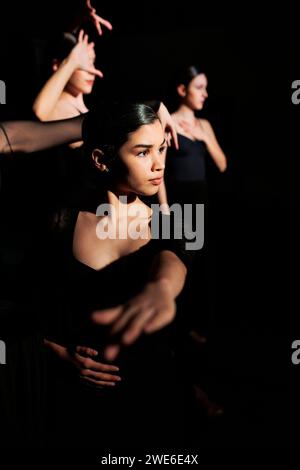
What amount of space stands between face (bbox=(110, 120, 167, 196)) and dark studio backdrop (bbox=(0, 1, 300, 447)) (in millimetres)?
758

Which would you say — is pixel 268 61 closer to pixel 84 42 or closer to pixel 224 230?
pixel 224 230

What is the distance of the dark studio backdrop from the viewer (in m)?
2.14

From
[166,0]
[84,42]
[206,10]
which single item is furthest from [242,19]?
[84,42]

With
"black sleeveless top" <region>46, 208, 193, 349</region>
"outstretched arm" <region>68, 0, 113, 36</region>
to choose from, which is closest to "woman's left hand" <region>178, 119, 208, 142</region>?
"outstretched arm" <region>68, 0, 113, 36</region>

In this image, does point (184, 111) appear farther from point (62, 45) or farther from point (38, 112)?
point (38, 112)

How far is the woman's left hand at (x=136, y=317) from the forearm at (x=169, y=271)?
68mm

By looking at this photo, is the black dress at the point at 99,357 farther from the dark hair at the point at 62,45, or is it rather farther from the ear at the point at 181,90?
the ear at the point at 181,90

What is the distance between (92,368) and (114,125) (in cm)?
63

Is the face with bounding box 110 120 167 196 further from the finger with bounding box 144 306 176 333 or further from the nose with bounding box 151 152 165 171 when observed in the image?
the finger with bounding box 144 306 176 333

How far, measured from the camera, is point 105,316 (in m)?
0.77

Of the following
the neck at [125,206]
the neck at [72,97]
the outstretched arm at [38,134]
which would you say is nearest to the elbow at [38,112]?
the neck at [72,97]

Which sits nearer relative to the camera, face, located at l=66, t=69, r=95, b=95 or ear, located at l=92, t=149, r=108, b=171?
ear, located at l=92, t=149, r=108, b=171

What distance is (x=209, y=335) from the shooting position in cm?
258

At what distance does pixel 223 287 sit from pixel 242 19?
1935 mm
